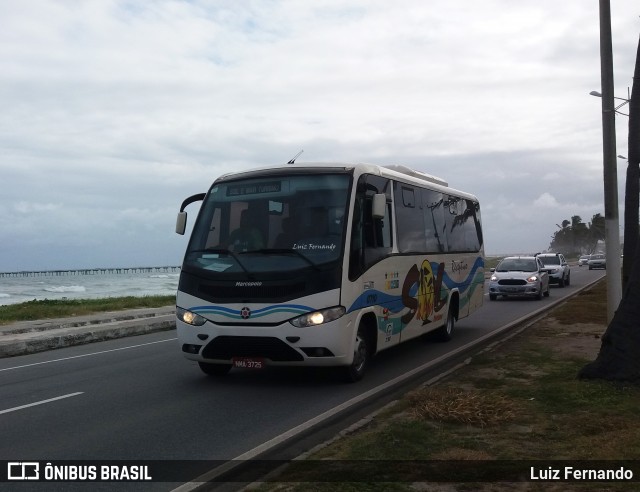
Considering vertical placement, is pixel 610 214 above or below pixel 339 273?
above

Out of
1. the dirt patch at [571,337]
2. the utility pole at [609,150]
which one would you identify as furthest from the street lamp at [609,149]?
the dirt patch at [571,337]

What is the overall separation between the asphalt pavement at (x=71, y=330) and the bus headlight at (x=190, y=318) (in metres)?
7.01

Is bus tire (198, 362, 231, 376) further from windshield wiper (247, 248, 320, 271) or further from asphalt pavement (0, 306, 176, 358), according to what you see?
asphalt pavement (0, 306, 176, 358)

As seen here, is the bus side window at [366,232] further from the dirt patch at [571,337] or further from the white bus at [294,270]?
the dirt patch at [571,337]

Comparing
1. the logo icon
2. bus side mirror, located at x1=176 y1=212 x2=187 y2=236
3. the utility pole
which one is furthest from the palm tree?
the logo icon

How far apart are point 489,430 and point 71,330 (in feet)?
46.8

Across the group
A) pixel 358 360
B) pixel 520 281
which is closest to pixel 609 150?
pixel 358 360

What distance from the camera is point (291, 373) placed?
11.1 metres

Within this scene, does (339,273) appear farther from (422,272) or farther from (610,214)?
(610,214)

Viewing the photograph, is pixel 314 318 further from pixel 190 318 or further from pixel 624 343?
pixel 624 343

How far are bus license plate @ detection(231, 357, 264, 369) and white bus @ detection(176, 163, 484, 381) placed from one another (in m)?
0.01

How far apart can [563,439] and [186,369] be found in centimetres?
680

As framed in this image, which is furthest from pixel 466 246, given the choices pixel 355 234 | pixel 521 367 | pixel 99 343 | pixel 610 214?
pixel 99 343

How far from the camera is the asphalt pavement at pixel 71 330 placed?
15.7 metres
